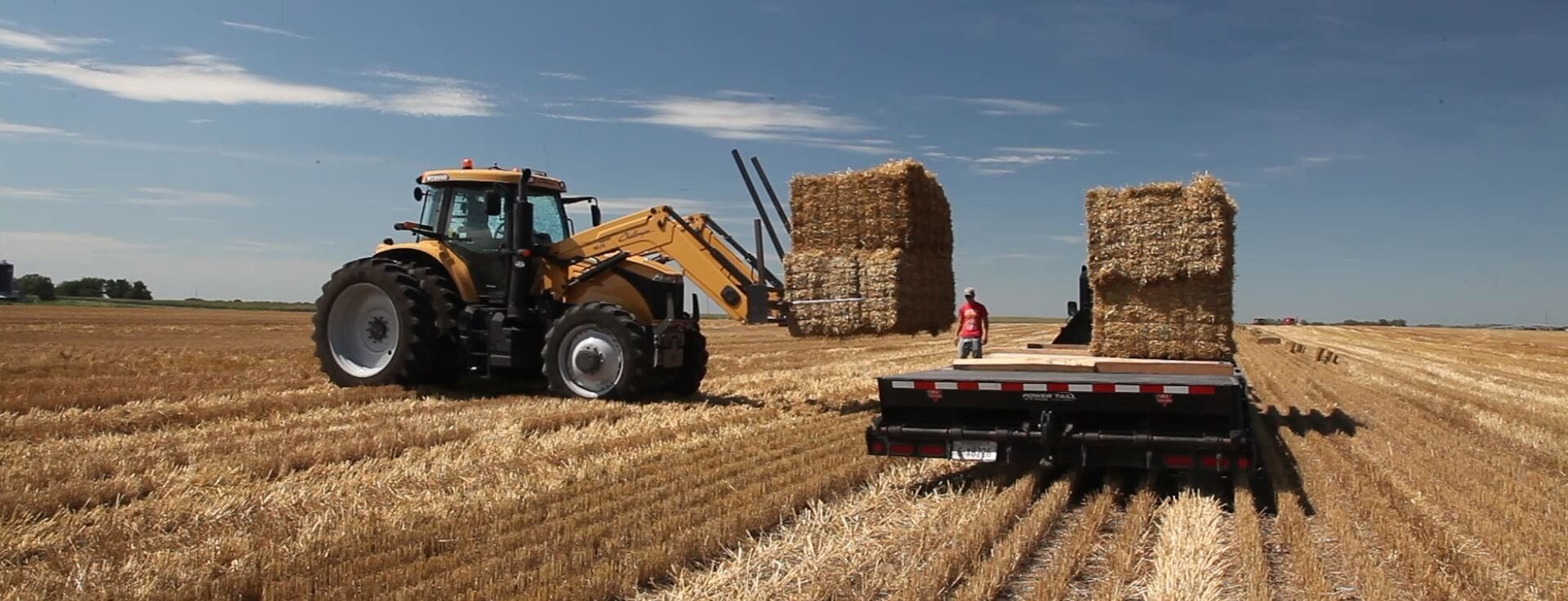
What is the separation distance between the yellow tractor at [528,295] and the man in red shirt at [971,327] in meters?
2.00

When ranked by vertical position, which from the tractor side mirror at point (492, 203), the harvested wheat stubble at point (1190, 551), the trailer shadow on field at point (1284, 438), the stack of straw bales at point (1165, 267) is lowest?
the harvested wheat stubble at point (1190, 551)

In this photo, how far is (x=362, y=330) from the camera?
1309 cm

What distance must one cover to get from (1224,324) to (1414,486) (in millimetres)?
3358

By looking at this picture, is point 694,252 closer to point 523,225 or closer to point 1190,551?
point 523,225

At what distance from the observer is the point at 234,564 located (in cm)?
488

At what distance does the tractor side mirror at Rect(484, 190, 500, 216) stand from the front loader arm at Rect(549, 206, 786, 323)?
0.76 meters

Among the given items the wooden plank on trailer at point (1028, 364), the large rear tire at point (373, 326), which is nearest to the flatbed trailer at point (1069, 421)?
the wooden plank on trailer at point (1028, 364)

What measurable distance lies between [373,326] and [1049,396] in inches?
331

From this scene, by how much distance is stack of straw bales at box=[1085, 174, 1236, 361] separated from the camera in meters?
10.3

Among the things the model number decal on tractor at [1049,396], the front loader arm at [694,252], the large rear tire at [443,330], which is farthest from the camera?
the large rear tire at [443,330]

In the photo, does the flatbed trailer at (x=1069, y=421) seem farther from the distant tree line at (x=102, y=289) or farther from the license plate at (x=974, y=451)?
the distant tree line at (x=102, y=289)

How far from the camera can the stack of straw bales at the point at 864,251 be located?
10.5m

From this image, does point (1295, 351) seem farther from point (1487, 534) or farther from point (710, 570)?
point (710, 570)

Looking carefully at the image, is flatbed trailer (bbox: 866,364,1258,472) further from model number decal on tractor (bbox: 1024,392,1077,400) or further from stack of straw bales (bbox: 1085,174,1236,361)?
stack of straw bales (bbox: 1085,174,1236,361)
